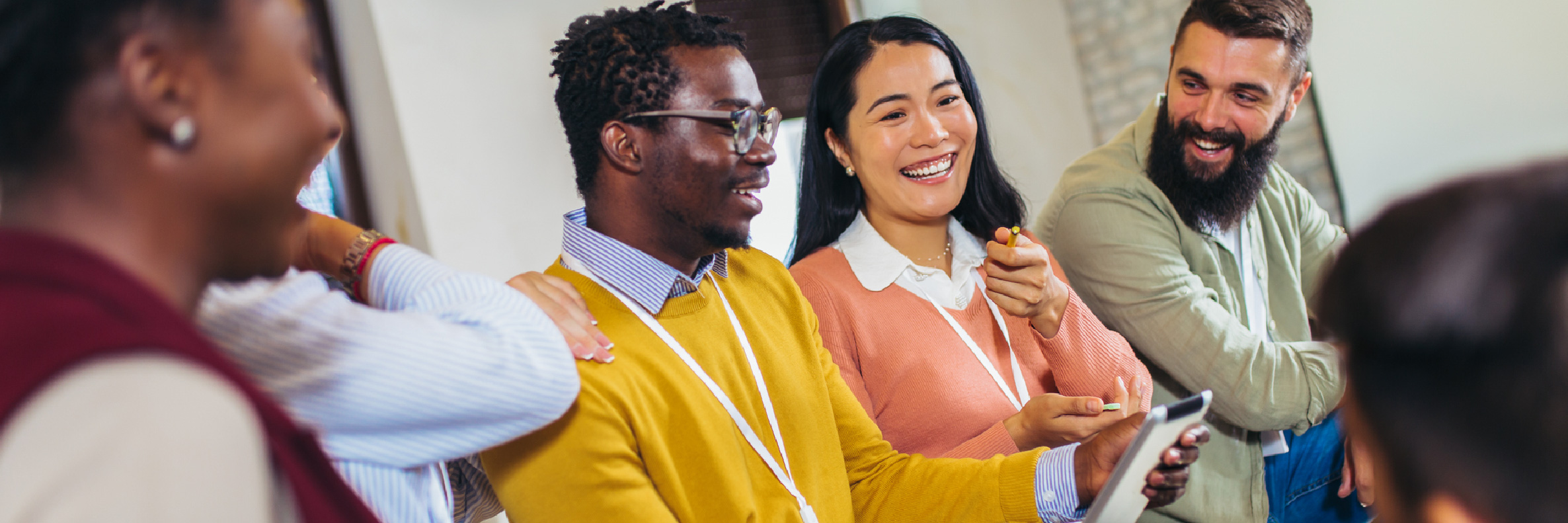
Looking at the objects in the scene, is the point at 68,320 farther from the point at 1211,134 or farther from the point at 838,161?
the point at 1211,134

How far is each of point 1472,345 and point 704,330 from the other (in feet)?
3.78

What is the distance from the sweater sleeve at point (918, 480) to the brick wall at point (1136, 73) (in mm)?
3337

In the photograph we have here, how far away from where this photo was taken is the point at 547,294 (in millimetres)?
1373

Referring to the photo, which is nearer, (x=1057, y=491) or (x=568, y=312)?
(x=568, y=312)

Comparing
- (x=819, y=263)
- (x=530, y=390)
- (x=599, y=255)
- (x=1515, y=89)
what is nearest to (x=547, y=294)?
(x=599, y=255)

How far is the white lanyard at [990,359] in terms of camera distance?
210 centimetres

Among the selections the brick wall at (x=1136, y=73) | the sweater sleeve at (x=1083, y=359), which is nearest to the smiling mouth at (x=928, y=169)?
the sweater sleeve at (x=1083, y=359)

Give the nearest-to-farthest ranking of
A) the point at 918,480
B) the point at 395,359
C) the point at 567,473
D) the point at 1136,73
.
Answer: the point at 395,359 → the point at 567,473 → the point at 918,480 → the point at 1136,73

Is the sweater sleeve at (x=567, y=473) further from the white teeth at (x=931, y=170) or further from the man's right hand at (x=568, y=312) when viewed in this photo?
the white teeth at (x=931, y=170)

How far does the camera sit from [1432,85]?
394cm

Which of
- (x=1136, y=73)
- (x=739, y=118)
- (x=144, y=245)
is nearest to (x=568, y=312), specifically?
(x=739, y=118)

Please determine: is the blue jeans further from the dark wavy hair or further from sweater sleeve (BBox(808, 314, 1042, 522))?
sweater sleeve (BBox(808, 314, 1042, 522))

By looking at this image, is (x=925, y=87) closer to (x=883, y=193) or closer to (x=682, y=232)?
(x=883, y=193)

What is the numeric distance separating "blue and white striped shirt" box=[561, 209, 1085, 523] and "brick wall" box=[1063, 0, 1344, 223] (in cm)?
332
